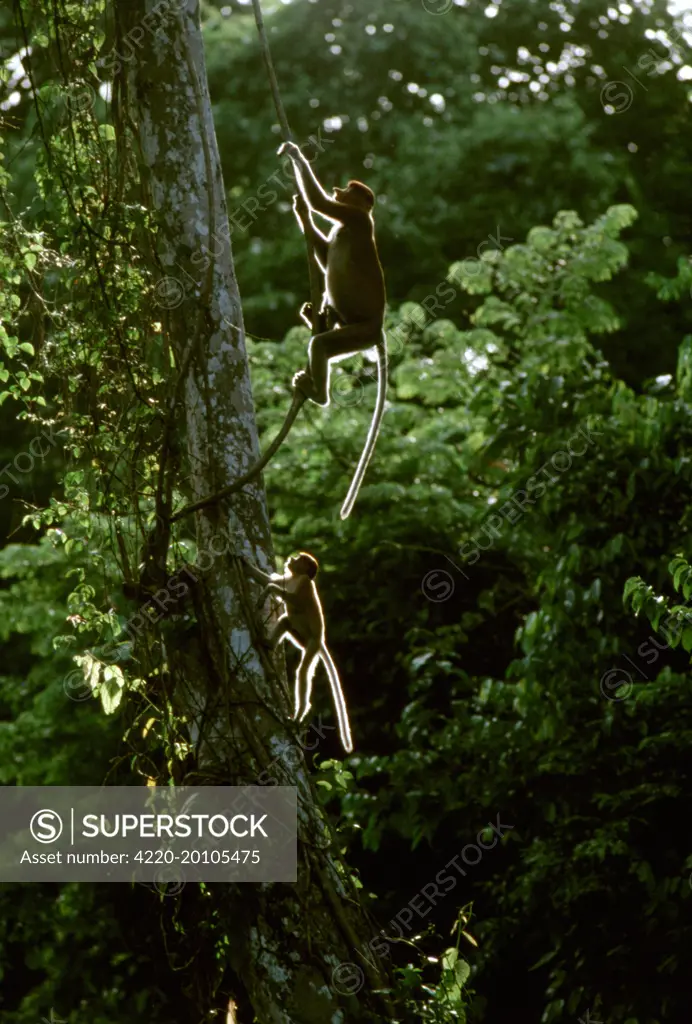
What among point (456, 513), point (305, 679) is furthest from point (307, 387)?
point (456, 513)

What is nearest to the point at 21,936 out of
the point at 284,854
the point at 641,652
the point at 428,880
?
the point at 428,880

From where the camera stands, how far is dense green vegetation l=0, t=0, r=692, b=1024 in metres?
4.57

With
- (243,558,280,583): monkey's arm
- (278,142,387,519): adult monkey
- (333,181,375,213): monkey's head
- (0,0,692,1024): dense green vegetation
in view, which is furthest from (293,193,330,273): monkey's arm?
(243,558,280,583): monkey's arm

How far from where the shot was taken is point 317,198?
10.9 feet

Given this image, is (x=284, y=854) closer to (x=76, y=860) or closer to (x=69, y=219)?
(x=69, y=219)

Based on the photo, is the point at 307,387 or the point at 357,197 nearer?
the point at 307,387

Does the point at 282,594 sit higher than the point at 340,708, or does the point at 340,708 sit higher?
the point at 282,594

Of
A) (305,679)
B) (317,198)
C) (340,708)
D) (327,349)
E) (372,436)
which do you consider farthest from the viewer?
(305,679)

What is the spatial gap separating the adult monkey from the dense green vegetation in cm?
82

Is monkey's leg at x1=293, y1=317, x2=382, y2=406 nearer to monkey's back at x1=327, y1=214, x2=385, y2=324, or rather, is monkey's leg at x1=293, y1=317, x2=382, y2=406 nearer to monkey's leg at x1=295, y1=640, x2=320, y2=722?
monkey's back at x1=327, y1=214, x2=385, y2=324

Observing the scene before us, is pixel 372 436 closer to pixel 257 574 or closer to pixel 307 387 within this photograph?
pixel 307 387

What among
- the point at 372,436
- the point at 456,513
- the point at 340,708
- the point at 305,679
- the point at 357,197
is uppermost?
the point at 456,513

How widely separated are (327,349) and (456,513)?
468cm

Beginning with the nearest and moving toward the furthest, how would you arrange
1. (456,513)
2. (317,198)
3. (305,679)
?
A: (317,198) → (305,679) → (456,513)
